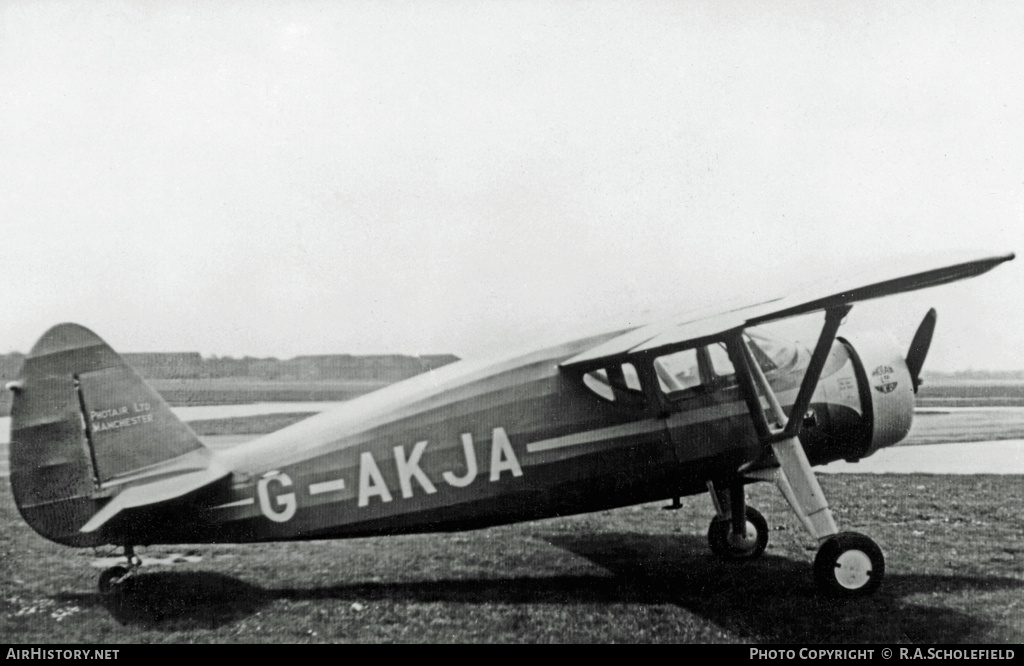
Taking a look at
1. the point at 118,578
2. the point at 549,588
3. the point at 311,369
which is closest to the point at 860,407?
the point at 549,588

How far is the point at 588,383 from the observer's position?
18.0 feet

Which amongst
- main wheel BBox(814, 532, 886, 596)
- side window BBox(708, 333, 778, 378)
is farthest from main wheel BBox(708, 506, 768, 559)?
side window BBox(708, 333, 778, 378)

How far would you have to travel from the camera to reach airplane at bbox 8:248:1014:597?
510 cm

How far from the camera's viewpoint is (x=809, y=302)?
4.79 m

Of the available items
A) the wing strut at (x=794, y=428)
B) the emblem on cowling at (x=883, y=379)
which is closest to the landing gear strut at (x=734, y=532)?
the wing strut at (x=794, y=428)

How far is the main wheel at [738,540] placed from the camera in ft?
21.6

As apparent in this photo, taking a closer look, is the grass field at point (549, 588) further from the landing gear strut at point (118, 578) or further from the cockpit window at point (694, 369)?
the cockpit window at point (694, 369)

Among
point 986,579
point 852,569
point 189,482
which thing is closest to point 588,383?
point 852,569

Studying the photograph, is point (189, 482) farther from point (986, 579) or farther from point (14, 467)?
point (986, 579)

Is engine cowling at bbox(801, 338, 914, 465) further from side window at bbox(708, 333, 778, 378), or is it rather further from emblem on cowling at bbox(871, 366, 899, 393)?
side window at bbox(708, 333, 778, 378)

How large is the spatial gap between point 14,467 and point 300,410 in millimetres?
17920

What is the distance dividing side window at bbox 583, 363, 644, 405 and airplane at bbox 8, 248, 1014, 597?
0.01 meters

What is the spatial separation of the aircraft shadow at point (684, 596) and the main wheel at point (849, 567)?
98 millimetres

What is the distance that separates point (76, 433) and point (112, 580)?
3.67ft
